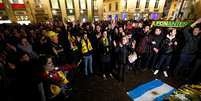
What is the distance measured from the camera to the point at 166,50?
16.2 ft

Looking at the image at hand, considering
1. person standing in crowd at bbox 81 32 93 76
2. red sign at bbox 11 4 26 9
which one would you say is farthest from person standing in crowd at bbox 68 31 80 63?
red sign at bbox 11 4 26 9

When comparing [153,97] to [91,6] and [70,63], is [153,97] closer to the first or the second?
[70,63]

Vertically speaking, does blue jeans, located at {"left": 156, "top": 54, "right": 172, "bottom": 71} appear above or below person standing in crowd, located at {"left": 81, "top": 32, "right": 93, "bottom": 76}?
below

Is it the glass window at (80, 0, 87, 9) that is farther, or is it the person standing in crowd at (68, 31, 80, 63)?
the glass window at (80, 0, 87, 9)

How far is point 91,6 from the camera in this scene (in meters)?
31.2

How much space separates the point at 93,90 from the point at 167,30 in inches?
159

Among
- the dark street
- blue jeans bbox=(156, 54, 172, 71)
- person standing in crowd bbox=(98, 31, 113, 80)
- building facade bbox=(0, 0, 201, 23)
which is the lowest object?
the dark street

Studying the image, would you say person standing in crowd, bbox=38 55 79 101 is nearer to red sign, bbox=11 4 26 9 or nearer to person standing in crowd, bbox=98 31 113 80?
person standing in crowd, bbox=98 31 113 80

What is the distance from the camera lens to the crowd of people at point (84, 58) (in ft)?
10.2

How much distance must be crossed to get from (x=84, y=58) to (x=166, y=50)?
3.44 metres

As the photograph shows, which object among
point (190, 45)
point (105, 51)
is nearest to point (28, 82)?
point (105, 51)

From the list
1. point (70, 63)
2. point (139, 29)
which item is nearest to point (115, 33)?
point (139, 29)

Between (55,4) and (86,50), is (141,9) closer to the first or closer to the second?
(55,4)

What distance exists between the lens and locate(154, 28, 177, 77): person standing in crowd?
4.79 meters
